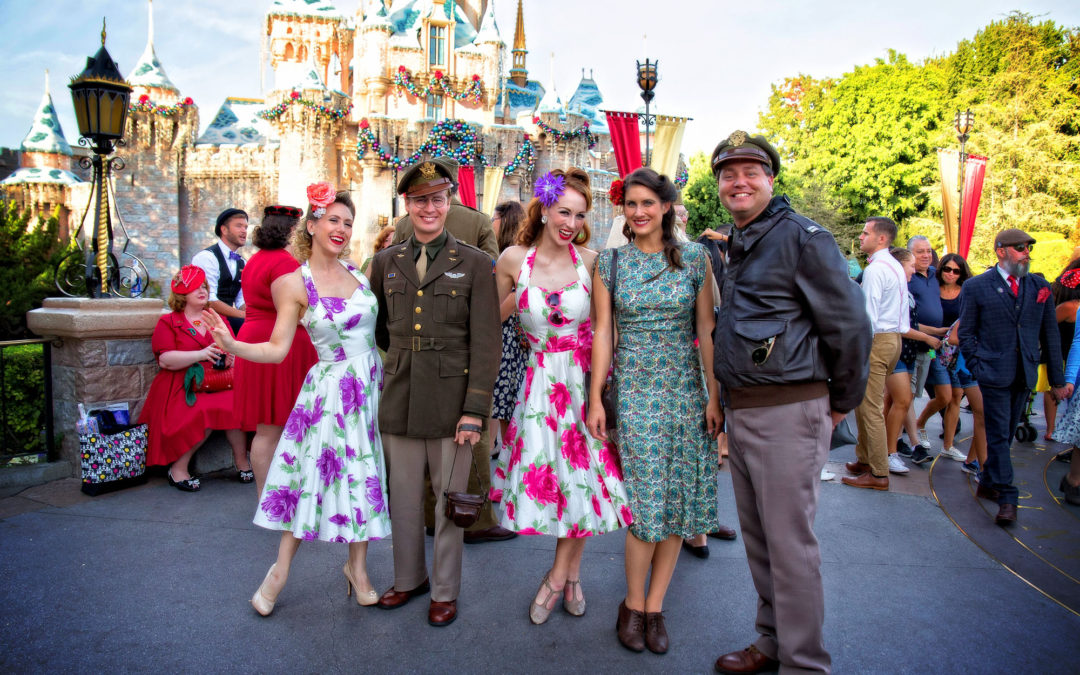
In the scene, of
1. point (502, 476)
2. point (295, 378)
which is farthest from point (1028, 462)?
point (295, 378)

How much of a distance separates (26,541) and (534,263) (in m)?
3.50

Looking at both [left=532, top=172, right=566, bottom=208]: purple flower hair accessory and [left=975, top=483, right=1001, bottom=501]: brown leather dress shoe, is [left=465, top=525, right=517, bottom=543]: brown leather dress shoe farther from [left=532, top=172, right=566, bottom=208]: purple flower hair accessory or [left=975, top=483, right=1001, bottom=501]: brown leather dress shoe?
[left=975, top=483, right=1001, bottom=501]: brown leather dress shoe

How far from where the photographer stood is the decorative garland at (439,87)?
3262cm

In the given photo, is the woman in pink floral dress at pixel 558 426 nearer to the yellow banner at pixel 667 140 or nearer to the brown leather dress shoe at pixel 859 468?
the brown leather dress shoe at pixel 859 468

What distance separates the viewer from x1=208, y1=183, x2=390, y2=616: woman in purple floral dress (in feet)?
10.1

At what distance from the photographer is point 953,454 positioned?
6.40 m

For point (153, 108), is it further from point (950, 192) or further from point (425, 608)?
point (425, 608)

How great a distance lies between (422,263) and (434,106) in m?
32.9

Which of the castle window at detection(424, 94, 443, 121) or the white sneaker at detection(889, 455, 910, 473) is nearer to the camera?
the white sneaker at detection(889, 455, 910, 473)

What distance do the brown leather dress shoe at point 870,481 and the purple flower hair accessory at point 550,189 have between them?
398 centimetres

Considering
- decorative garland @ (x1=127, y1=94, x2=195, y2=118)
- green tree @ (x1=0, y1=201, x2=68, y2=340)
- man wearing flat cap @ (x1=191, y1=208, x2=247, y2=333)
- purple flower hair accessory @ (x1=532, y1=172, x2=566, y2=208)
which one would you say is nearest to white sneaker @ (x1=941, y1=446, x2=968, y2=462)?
purple flower hair accessory @ (x1=532, y1=172, x2=566, y2=208)

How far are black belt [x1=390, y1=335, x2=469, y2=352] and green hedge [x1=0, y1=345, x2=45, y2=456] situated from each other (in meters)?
5.96

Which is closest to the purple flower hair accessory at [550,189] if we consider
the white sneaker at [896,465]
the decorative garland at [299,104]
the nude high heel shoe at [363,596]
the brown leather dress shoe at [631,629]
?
the brown leather dress shoe at [631,629]

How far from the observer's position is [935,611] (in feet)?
10.7
